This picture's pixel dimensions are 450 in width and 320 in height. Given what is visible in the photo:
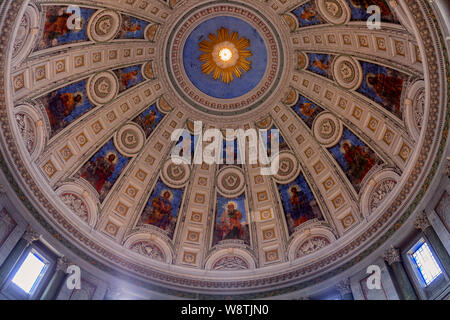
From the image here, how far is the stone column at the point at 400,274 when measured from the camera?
1574 centimetres

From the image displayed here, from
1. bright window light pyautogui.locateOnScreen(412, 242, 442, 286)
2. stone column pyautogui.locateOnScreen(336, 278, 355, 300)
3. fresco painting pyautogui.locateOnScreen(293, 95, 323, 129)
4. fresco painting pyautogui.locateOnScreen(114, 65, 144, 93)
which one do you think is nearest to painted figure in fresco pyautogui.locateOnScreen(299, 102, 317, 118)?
fresco painting pyautogui.locateOnScreen(293, 95, 323, 129)

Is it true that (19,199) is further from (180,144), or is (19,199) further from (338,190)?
(338,190)

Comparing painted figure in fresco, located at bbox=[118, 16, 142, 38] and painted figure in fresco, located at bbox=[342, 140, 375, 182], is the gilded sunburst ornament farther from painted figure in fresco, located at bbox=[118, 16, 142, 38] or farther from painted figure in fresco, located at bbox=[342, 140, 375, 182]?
painted figure in fresco, located at bbox=[342, 140, 375, 182]

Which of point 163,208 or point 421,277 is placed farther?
point 163,208

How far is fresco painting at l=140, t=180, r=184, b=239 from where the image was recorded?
23938 mm

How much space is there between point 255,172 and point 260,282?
7.85m

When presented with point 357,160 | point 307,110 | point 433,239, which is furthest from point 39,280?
point 307,110

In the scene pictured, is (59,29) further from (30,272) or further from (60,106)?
(30,272)

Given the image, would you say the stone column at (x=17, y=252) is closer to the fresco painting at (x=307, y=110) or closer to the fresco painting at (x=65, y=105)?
the fresco painting at (x=65, y=105)

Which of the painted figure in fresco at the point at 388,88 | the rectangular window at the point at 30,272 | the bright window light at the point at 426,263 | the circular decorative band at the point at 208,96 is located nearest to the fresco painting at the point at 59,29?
the circular decorative band at the point at 208,96

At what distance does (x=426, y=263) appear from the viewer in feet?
52.0

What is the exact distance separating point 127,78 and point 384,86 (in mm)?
14720

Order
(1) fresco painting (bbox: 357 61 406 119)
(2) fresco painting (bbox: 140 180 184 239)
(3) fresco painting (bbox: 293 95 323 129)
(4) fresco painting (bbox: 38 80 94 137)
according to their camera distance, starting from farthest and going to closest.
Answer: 1. (3) fresco painting (bbox: 293 95 323 129)
2. (2) fresco painting (bbox: 140 180 184 239)
3. (4) fresco painting (bbox: 38 80 94 137)
4. (1) fresco painting (bbox: 357 61 406 119)

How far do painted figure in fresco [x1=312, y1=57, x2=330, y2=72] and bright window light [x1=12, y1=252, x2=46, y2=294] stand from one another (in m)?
18.1
